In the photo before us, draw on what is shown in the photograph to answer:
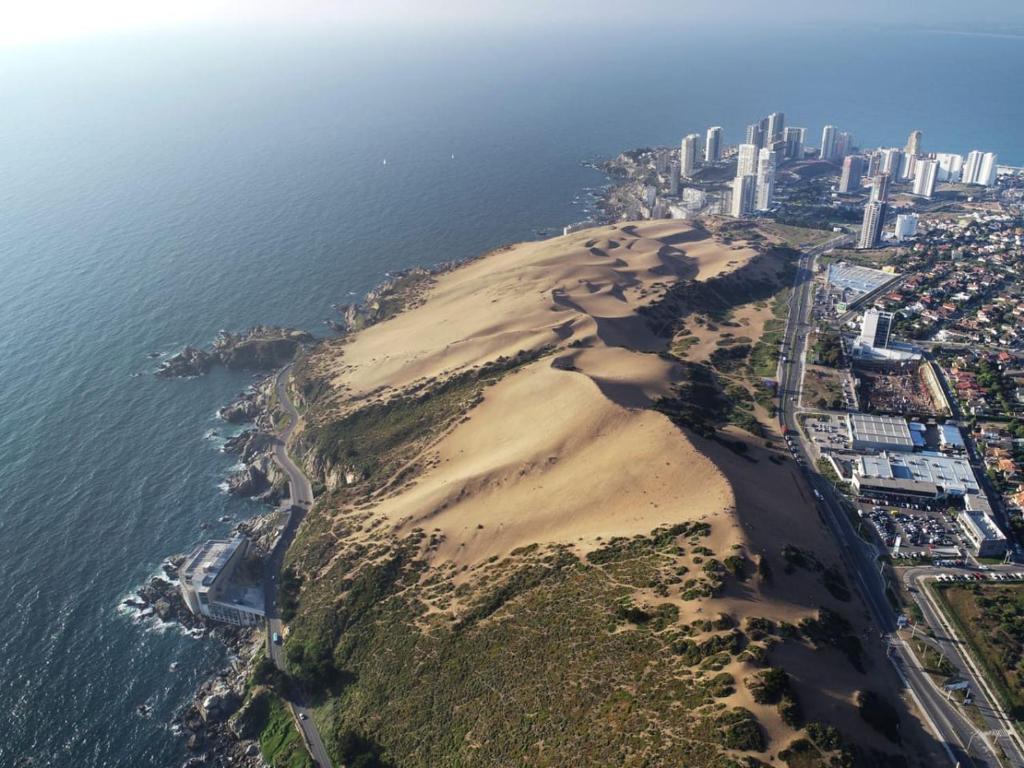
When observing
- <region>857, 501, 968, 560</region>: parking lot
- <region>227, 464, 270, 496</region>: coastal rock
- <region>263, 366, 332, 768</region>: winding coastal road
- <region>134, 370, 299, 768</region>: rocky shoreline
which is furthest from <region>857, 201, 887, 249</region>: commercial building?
<region>227, 464, 270, 496</region>: coastal rock

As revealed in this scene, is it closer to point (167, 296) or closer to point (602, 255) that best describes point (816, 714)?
point (602, 255)

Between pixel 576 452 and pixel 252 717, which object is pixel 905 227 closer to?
pixel 576 452

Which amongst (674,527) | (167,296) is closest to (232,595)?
(674,527)

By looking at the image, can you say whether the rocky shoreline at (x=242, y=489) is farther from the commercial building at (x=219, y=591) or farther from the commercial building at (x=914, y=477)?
the commercial building at (x=914, y=477)

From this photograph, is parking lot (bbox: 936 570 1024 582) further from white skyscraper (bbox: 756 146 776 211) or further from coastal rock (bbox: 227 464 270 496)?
white skyscraper (bbox: 756 146 776 211)

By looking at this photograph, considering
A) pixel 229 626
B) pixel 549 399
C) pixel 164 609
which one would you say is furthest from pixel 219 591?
pixel 549 399

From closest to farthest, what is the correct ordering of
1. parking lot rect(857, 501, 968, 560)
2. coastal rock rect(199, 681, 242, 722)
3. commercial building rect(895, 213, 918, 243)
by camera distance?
coastal rock rect(199, 681, 242, 722) → parking lot rect(857, 501, 968, 560) → commercial building rect(895, 213, 918, 243)
